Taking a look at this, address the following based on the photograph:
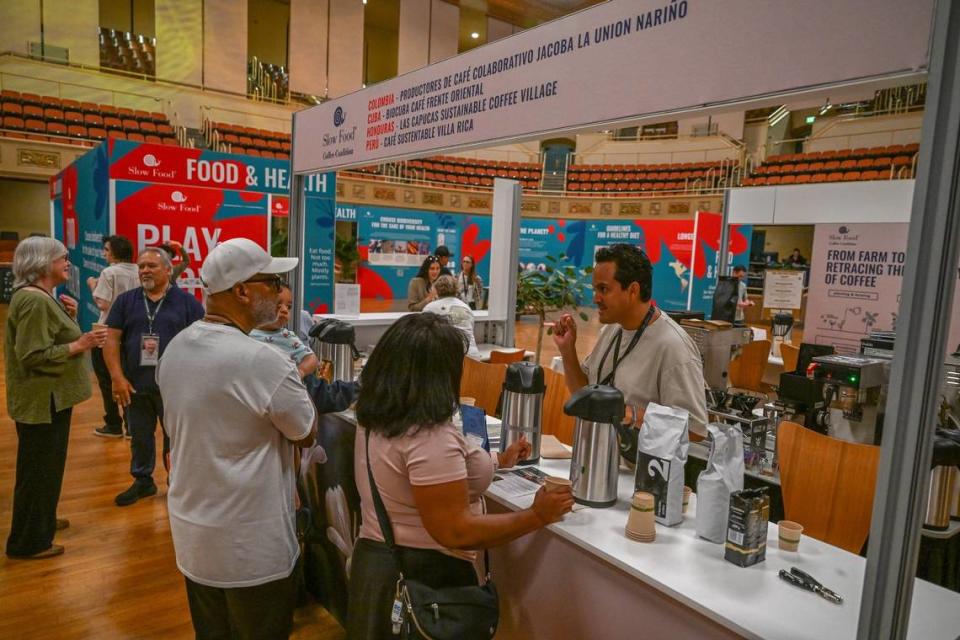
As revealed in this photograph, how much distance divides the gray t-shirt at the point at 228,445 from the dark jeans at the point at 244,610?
50mm

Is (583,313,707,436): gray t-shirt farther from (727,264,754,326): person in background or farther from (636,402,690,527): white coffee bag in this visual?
(727,264,754,326): person in background

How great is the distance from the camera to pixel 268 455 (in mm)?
1592

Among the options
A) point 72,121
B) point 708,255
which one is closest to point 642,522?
point 708,255

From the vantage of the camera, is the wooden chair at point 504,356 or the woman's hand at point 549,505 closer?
the woman's hand at point 549,505

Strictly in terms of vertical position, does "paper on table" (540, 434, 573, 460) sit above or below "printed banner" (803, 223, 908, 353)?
below

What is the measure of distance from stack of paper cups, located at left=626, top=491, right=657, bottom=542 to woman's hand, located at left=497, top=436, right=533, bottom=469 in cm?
49

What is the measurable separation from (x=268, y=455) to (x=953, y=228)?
5.14ft

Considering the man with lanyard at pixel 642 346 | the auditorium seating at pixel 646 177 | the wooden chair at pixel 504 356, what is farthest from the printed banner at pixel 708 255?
the man with lanyard at pixel 642 346

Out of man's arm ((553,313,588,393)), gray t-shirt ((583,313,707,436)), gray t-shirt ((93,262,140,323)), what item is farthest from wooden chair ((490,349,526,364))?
gray t-shirt ((93,262,140,323))

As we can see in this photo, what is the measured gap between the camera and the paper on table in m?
2.18

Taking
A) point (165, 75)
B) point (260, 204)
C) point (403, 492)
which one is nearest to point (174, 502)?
point (403, 492)

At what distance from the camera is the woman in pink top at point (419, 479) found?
4.20 ft

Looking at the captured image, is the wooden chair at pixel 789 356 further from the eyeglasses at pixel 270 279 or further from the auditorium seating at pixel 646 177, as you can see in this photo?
the auditorium seating at pixel 646 177

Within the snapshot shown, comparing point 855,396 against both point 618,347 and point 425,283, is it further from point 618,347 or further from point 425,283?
point 425,283
